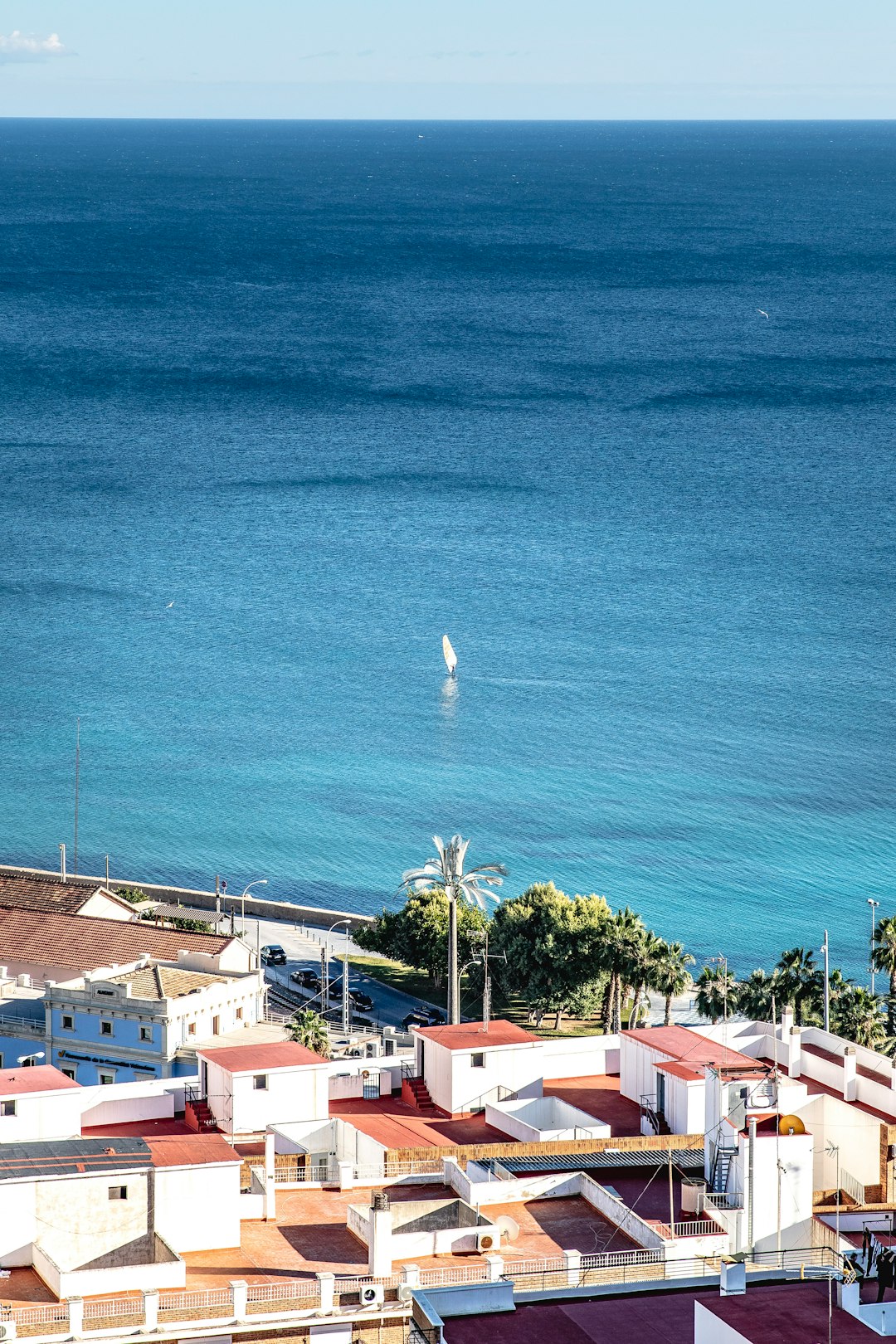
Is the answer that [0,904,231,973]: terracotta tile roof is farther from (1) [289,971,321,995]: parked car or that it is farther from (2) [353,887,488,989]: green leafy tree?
(2) [353,887,488,989]: green leafy tree

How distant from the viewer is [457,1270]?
78.8ft

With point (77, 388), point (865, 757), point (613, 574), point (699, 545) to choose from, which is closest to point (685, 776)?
point (865, 757)

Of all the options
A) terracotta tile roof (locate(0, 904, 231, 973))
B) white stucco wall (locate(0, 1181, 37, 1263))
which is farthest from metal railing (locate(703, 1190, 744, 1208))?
terracotta tile roof (locate(0, 904, 231, 973))

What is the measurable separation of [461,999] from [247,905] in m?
12.6

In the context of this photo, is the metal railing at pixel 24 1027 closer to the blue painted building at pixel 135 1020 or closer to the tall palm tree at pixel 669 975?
the blue painted building at pixel 135 1020

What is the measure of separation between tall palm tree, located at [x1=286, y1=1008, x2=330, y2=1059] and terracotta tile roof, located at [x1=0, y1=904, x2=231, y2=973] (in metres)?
5.00

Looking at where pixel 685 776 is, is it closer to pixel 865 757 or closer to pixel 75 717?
pixel 865 757

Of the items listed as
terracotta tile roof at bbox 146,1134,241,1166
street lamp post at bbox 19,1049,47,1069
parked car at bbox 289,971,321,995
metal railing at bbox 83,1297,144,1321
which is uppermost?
terracotta tile roof at bbox 146,1134,241,1166

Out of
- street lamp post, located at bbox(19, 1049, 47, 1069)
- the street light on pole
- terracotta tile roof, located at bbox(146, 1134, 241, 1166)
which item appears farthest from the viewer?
the street light on pole

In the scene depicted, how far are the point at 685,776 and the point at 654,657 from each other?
63.4 feet

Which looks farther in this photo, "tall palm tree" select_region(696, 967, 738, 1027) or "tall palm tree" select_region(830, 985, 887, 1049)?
"tall palm tree" select_region(696, 967, 738, 1027)

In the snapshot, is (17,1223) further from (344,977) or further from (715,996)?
(715,996)

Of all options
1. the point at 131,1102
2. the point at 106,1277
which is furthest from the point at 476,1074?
the point at 106,1277

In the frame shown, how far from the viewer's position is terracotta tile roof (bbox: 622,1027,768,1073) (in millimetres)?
30391
